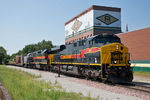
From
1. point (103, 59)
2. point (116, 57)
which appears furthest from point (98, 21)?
point (103, 59)

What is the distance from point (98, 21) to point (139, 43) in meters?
18.3

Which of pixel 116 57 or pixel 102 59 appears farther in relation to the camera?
pixel 116 57

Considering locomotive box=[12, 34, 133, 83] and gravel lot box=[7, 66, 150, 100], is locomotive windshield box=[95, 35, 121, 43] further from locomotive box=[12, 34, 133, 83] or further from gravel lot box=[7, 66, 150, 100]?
gravel lot box=[7, 66, 150, 100]

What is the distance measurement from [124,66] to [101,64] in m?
1.80

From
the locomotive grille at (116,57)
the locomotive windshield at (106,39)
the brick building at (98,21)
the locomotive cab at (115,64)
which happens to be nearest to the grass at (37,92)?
the locomotive cab at (115,64)

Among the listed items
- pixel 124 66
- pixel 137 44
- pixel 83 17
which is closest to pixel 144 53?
pixel 137 44

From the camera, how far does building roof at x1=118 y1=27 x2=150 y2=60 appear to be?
27438 mm

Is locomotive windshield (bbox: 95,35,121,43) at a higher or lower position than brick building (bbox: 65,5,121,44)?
lower

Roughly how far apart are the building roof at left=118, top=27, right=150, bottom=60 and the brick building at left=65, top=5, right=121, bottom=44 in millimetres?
14453

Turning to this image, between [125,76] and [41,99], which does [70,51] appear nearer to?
[125,76]

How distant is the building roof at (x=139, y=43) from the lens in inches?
1080

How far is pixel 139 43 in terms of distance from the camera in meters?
28.9

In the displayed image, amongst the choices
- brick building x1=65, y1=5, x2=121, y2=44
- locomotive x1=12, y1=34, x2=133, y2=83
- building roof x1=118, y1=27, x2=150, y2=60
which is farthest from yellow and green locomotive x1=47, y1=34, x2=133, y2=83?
brick building x1=65, y1=5, x2=121, y2=44

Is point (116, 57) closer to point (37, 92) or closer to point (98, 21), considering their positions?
point (37, 92)
